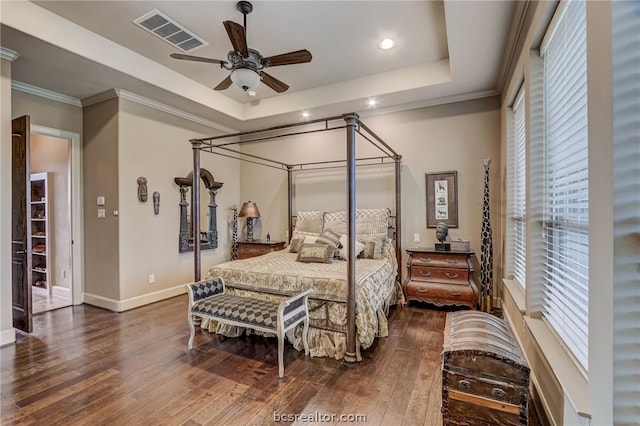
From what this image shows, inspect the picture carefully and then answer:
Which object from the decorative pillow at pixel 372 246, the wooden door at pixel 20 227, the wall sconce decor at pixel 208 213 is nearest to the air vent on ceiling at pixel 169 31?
the wooden door at pixel 20 227

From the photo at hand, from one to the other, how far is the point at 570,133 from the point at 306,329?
7.90 ft

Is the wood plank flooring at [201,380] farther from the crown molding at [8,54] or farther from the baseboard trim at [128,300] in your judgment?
the crown molding at [8,54]

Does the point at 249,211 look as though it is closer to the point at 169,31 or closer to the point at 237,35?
the point at 169,31

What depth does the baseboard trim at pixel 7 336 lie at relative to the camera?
9.81ft

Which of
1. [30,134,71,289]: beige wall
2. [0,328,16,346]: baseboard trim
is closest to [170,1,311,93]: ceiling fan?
[0,328,16,346]: baseboard trim

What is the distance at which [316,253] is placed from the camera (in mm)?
3740

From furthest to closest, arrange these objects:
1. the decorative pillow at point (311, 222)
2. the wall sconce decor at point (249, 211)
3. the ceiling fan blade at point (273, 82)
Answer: the wall sconce decor at point (249, 211) → the decorative pillow at point (311, 222) → the ceiling fan blade at point (273, 82)

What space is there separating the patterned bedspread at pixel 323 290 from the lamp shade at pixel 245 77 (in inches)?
74.2

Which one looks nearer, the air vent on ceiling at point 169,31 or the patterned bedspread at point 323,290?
the patterned bedspread at point 323,290

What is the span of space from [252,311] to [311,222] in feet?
7.55

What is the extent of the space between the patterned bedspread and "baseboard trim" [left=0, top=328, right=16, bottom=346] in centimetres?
184

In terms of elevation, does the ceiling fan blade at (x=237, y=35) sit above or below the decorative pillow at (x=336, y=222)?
above

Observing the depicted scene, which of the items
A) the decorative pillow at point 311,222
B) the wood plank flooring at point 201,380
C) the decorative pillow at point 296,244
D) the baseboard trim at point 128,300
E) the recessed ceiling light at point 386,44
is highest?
the recessed ceiling light at point 386,44

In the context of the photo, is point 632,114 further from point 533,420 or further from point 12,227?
point 12,227
